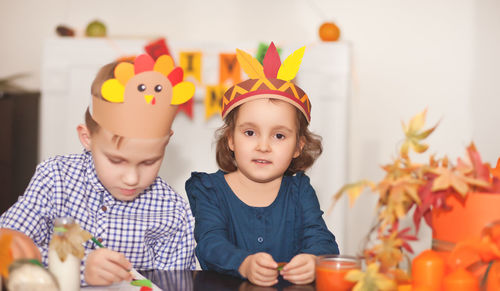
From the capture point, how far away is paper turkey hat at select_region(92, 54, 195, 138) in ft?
3.44

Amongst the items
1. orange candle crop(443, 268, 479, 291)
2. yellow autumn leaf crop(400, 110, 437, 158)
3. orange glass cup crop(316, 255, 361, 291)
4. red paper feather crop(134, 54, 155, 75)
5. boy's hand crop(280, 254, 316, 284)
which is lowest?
boy's hand crop(280, 254, 316, 284)

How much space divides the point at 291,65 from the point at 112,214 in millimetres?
498

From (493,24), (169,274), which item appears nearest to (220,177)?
(169,274)

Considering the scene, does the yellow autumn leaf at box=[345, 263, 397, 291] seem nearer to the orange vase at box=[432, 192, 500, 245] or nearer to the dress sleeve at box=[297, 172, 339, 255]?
the orange vase at box=[432, 192, 500, 245]

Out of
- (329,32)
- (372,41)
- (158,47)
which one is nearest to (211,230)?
(158,47)

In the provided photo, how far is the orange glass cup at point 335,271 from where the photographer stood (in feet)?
2.78

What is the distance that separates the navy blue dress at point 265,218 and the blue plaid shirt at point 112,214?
0.06 m

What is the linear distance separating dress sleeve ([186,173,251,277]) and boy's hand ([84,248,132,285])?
23cm

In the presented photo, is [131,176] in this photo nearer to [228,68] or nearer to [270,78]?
[270,78]

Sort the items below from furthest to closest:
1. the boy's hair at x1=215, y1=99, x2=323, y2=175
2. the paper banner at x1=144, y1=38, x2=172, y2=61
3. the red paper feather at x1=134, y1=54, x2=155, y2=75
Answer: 1. the paper banner at x1=144, y1=38, x2=172, y2=61
2. the boy's hair at x1=215, y1=99, x2=323, y2=175
3. the red paper feather at x1=134, y1=54, x2=155, y2=75

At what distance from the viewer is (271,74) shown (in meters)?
1.24

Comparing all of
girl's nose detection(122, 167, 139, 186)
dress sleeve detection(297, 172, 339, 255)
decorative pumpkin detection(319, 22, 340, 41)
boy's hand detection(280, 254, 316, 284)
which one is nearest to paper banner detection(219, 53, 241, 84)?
decorative pumpkin detection(319, 22, 340, 41)

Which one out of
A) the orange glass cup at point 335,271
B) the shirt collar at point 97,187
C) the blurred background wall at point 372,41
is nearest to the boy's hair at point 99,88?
the shirt collar at point 97,187

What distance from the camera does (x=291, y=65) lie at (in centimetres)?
122
